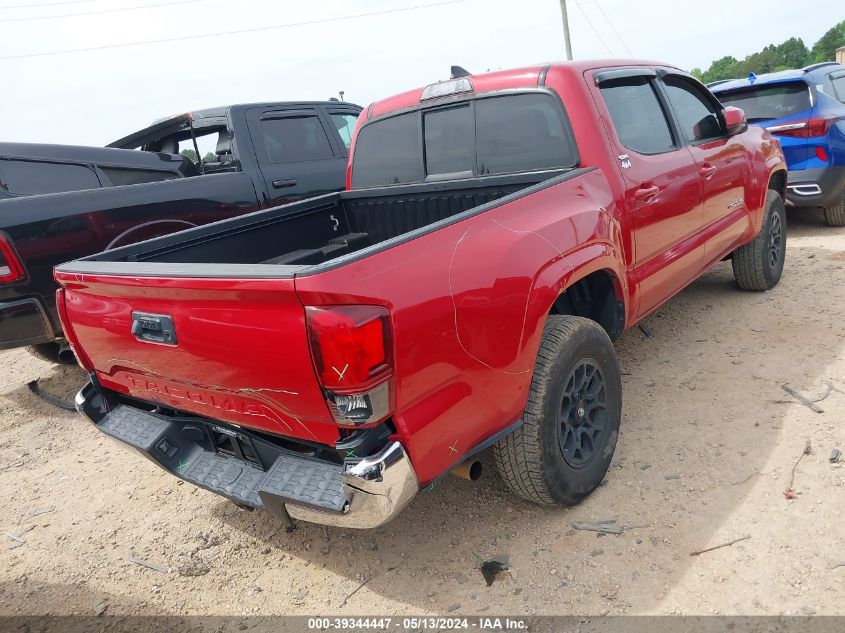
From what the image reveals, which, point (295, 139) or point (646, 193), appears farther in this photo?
point (295, 139)

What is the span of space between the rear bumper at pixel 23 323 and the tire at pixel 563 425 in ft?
10.00

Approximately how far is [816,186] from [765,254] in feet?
6.56

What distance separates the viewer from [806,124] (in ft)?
19.8

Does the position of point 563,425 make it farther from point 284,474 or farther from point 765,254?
point 765,254

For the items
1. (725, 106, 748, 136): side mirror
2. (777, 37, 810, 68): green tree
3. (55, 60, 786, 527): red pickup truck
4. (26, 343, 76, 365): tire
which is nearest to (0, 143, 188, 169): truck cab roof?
(26, 343, 76, 365): tire

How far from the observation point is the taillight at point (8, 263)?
12.0ft

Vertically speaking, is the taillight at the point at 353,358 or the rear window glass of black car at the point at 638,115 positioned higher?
the rear window glass of black car at the point at 638,115

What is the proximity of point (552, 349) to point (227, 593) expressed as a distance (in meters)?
1.66

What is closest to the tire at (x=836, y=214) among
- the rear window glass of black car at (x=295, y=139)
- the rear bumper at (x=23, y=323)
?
the rear window glass of black car at (x=295, y=139)

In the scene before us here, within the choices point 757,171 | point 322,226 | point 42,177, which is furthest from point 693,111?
point 42,177

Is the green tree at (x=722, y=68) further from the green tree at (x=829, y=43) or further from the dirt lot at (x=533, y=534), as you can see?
the dirt lot at (x=533, y=534)

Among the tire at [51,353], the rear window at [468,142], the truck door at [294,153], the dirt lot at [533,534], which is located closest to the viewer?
the dirt lot at [533,534]

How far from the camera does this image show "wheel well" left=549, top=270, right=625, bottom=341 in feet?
9.82

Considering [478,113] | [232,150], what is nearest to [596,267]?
[478,113]
